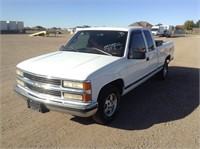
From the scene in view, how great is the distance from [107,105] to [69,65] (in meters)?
1.13

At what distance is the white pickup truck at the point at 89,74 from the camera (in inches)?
148

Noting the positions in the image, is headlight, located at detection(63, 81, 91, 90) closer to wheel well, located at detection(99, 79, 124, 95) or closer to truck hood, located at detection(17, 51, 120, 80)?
truck hood, located at detection(17, 51, 120, 80)

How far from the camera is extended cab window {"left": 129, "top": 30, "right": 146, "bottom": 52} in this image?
521 centimetres

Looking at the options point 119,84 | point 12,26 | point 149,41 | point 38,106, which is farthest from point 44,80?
point 12,26

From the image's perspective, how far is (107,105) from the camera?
444cm

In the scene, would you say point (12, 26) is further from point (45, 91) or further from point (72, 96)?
point (72, 96)

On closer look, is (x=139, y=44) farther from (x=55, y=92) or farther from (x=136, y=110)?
(x=55, y=92)

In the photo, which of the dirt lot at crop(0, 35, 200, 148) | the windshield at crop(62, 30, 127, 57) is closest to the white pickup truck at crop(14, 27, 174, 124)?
the windshield at crop(62, 30, 127, 57)

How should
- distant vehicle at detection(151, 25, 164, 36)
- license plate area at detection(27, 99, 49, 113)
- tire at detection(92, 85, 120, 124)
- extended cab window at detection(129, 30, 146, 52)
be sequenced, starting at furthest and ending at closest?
1. distant vehicle at detection(151, 25, 164, 36)
2. extended cab window at detection(129, 30, 146, 52)
3. tire at detection(92, 85, 120, 124)
4. license plate area at detection(27, 99, 49, 113)

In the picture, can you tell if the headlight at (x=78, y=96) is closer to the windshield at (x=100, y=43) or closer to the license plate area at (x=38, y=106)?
the license plate area at (x=38, y=106)

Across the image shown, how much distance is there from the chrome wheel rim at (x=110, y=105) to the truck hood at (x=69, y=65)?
2.43ft

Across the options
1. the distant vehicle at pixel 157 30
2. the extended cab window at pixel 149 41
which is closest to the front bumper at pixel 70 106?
the extended cab window at pixel 149 41

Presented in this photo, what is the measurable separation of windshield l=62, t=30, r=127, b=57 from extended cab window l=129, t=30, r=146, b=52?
219mm

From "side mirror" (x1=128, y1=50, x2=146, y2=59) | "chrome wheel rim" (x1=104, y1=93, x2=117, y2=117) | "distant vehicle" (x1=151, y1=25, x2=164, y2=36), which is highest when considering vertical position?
"distant vehicle" (x1=151, y1=25, x2=164, y2=36)
